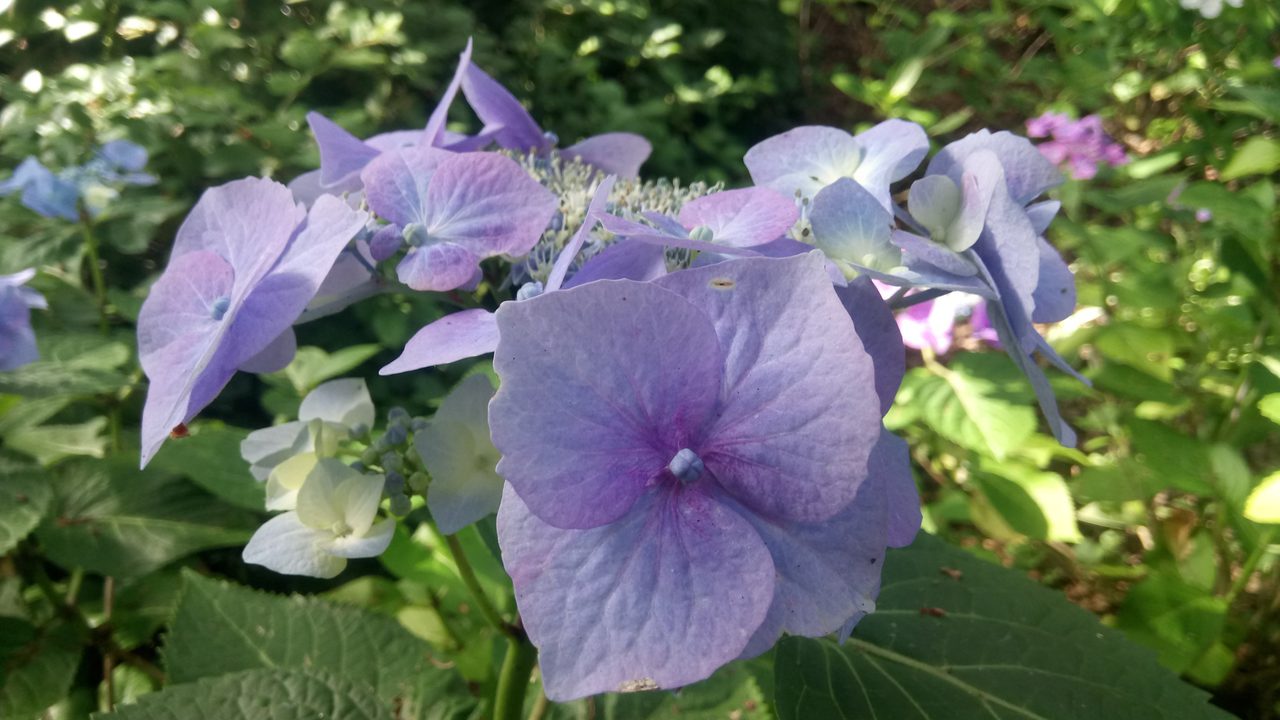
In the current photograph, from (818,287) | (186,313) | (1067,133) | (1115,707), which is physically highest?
(818,287)

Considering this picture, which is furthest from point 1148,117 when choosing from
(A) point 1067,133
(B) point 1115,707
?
(B) point 1115,707

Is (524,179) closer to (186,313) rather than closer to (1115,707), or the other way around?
(186,313)

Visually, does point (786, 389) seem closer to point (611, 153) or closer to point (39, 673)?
point (611, 153)

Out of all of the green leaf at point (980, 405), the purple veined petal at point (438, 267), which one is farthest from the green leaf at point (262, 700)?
the green leaf at point (980, 405)

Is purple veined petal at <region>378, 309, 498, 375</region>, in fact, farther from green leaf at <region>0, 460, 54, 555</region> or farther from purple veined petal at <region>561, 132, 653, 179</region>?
green leaf at <region>0, 460, 54, 555</region>

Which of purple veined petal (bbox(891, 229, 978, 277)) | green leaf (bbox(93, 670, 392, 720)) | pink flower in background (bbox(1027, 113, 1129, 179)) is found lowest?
pink flower in background (bbox(1027, 113, 1129, 179))

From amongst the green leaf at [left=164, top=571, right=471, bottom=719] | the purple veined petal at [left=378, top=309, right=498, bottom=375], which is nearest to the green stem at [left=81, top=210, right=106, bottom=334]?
the green leaf at [left=164, top=571, right=471, bottom=719]
